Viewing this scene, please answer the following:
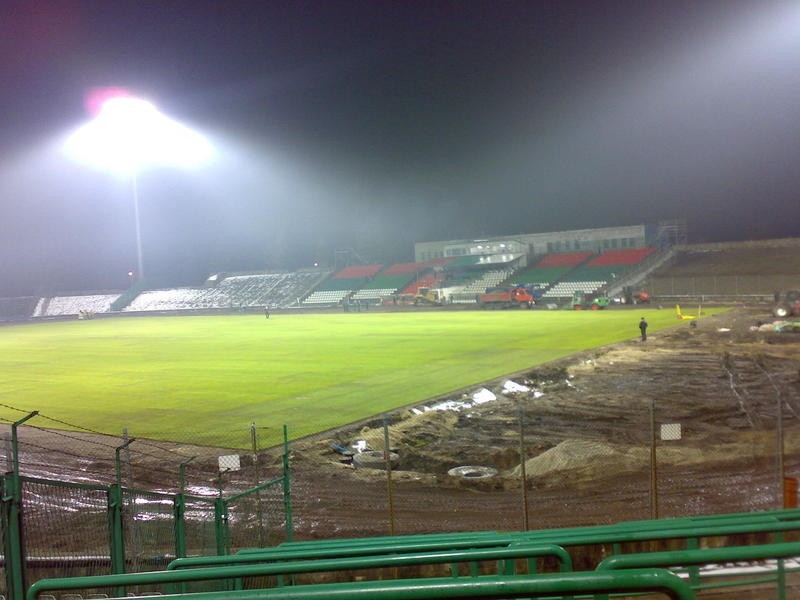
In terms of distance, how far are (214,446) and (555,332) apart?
82.0 ft

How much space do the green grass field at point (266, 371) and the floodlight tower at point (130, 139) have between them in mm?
25942

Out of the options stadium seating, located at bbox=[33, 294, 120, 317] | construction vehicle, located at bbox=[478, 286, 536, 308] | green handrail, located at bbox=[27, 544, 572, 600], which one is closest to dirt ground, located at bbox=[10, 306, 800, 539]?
green handrail, located at bbox=[27, 544, 572, 600]

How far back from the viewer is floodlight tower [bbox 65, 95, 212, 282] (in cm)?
5956

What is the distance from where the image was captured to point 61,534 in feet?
29.9

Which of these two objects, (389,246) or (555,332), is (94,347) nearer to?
(555,332)

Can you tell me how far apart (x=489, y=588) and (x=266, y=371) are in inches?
937

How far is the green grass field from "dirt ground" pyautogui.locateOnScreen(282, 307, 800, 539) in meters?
2.46

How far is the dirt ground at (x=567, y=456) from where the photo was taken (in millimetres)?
9273

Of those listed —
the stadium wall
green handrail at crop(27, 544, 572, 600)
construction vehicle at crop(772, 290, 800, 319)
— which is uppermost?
the stadium wall

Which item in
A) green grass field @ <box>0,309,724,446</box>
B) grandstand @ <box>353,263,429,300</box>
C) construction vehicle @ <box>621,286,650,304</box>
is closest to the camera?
green grass field @ <box>0,309,724,446</box>

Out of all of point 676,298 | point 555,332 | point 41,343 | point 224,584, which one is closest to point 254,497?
point 224,584

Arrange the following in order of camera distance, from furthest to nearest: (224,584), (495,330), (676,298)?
1. (676,298)
2. (495,330)
3. (224,584)

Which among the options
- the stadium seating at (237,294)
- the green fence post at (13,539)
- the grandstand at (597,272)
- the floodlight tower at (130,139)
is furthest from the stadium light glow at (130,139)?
the green fence post at (13,539)

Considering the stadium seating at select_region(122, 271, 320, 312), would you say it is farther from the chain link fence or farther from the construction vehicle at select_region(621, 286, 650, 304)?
the chain link fence
